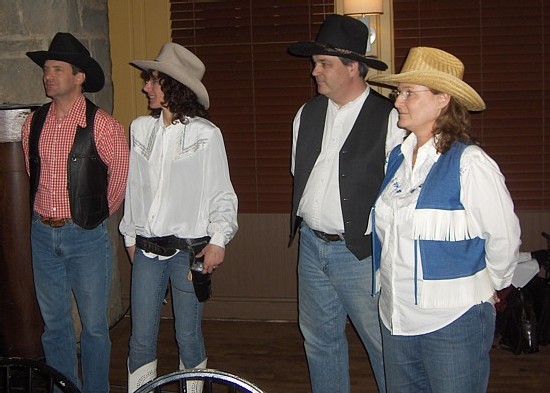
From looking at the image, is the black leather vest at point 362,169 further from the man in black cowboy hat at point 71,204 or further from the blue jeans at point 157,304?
the man in black cowboy hat at point 71,204

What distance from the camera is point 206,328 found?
16.1ft

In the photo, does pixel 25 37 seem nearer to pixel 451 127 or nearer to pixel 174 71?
pixel 174 71

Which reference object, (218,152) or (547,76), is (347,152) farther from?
(547,76)

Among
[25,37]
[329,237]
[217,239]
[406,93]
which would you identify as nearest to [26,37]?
[25,37]

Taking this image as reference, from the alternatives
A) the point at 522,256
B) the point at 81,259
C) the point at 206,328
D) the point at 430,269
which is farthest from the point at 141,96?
the point at 430,269

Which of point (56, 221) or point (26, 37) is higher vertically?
point (26, 37)

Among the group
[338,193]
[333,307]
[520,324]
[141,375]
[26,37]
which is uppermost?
[26,37]

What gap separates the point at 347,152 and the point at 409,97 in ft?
1.84

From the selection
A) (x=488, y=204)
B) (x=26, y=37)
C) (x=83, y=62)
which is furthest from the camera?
(x=26, y=37)

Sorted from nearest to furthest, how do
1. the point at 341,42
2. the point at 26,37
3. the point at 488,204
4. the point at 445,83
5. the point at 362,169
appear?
the point at 488,204 → the point at 445,83 → the point at 362,169 → the point at 341,42 → the point at 26,37

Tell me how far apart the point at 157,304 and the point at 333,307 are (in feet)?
2.37

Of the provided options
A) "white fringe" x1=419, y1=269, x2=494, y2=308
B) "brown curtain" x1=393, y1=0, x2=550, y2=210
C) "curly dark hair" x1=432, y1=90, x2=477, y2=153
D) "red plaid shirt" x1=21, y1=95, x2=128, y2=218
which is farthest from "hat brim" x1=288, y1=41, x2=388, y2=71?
"brown curtain" x1=393, y1=0, x2=550, y2=210

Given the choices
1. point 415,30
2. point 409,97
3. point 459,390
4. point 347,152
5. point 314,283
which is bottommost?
point 459,390

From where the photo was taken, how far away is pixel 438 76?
241 cm
